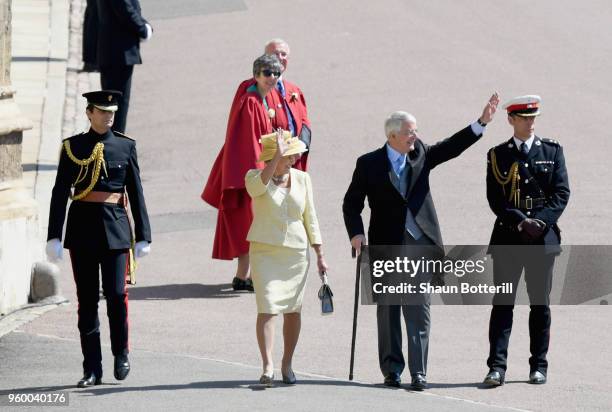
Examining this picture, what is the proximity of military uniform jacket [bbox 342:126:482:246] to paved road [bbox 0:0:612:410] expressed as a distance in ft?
3.21

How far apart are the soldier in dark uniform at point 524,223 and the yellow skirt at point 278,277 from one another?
1.28m

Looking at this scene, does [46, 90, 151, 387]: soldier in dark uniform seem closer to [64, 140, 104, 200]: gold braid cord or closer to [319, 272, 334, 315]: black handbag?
[64, 140, 104, 200]: gold braid cord

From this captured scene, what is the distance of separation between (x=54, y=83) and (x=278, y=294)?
37.1 ft

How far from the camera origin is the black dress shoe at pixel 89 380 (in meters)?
10.1

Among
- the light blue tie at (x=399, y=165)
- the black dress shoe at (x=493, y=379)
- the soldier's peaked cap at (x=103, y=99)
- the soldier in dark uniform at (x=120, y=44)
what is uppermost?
the soldier in dark uniform at (x=120, y=44)

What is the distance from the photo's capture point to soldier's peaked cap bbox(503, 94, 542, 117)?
10492mm

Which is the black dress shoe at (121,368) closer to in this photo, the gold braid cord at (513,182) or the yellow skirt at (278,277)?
the yellow skirt at (278,277)

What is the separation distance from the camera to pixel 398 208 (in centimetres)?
1040

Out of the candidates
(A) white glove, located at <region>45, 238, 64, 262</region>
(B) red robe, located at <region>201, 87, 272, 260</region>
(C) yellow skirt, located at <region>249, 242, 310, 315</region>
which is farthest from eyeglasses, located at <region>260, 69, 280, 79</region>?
(A) white glove, located at <region>45, 238, 64, 262</region>

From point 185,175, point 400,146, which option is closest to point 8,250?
point 400,146

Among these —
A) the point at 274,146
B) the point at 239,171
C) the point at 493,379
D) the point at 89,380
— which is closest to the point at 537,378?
the point at 493,379

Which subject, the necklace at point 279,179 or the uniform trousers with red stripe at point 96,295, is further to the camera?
the necklace at point 279,179

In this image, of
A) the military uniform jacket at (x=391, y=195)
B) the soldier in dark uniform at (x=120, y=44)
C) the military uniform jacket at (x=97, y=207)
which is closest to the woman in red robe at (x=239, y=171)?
the military uniform jacket at (x=391, y=195)

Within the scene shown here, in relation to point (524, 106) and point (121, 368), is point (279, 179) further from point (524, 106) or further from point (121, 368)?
point (524, 106)
